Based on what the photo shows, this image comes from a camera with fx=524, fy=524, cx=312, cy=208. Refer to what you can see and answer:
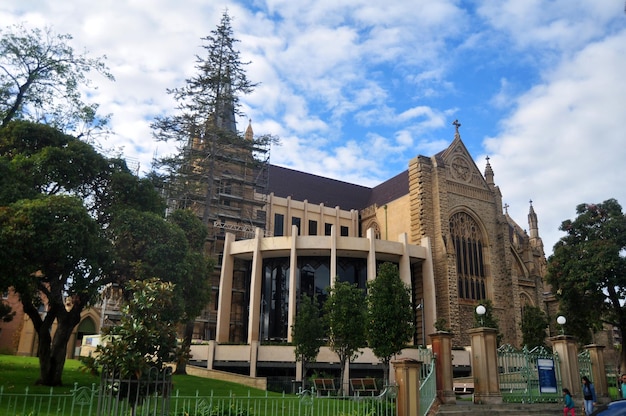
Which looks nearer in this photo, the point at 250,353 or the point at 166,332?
the point at 166,332

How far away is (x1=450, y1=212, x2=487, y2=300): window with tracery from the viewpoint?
41.0m

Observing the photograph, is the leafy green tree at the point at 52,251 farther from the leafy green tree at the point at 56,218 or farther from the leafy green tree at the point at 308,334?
the leafy green tree at the point at 308,334

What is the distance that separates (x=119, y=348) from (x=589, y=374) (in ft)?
57.0

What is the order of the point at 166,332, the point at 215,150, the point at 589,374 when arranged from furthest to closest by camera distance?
the point at 215,150 < the point at 589,374 < the point at 166,332

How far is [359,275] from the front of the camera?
3653 centimetres

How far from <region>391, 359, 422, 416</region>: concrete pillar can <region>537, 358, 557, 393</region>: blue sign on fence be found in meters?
6.04

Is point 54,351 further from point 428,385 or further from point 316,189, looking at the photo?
point 316,189

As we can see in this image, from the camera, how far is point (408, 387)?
13.5 metres

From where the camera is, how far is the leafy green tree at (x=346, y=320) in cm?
2436

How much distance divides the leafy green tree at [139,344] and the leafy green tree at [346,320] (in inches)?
583

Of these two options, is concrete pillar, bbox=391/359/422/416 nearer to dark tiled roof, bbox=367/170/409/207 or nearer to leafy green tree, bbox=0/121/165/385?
leafy green tree, bbox=0/121/165/385

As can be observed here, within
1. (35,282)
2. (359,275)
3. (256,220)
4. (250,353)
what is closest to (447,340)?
(35,282)

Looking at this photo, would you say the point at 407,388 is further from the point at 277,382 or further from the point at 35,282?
the point at 277,382

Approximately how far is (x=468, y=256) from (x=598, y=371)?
2229 centimetres
